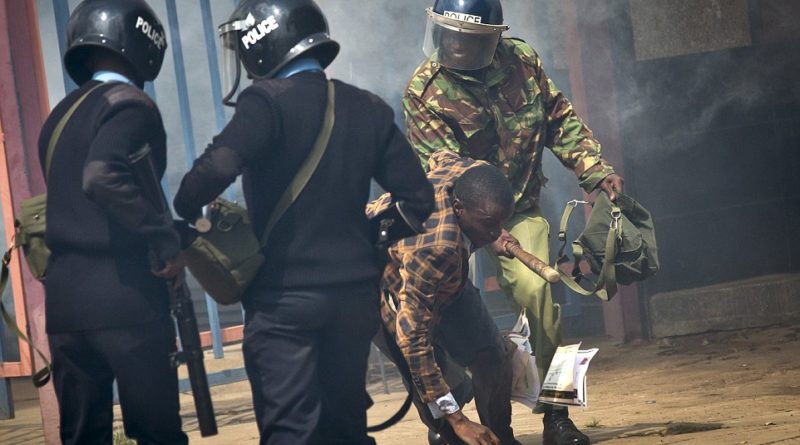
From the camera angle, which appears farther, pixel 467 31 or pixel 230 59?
pixel 467 31

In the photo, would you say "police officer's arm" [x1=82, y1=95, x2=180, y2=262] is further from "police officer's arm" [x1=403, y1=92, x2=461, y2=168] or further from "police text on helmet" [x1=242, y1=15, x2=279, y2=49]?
"police officer's arm" [x1=403, y1=92, x2=461, y2=168]

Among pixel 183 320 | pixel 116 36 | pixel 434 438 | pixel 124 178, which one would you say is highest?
pixel 116 36

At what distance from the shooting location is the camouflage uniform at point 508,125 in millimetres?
5500

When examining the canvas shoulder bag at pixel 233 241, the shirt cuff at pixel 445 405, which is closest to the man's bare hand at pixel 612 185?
the shirt cuff at pixel 445 405

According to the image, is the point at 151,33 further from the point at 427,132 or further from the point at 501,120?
the point at 501,120

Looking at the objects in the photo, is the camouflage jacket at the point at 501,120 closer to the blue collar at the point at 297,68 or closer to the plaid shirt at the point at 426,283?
the plaid shirt at the point at 426,283

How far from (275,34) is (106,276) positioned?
87cm

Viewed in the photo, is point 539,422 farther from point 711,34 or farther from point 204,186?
point 711,34

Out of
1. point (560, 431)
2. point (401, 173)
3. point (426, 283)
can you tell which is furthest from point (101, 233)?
point (560, 431)

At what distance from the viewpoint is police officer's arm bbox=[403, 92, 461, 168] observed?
546 centimetres

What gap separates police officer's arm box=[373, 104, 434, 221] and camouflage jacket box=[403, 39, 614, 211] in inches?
51.1

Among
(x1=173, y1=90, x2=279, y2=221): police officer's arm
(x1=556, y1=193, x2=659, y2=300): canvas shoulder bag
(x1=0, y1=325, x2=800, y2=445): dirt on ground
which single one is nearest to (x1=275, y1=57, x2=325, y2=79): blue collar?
(x1=173, y1=90, x2=279, y2=221): police officer's arm

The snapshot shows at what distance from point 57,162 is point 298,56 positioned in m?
0.78

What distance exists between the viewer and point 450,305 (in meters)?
5.18
